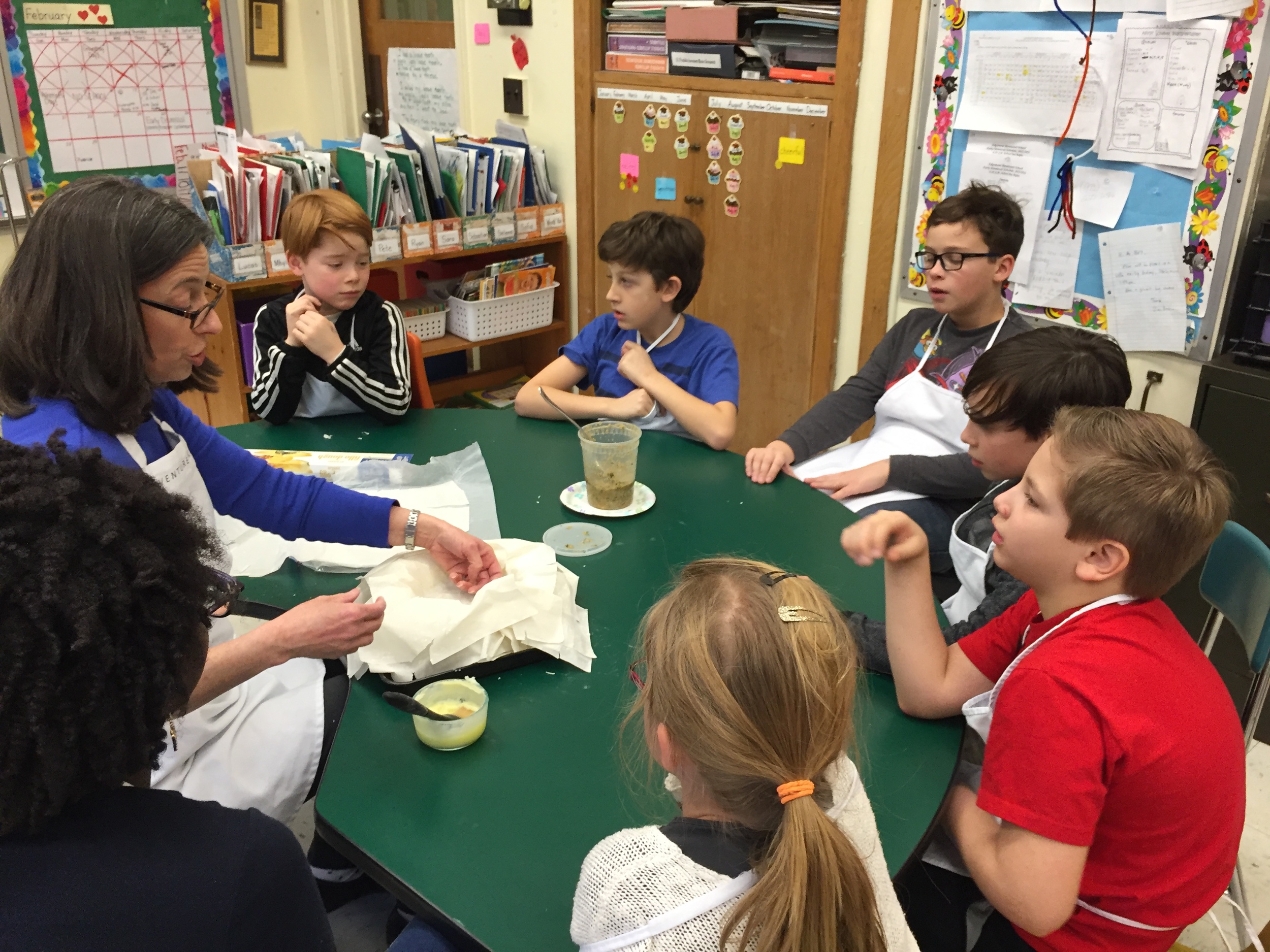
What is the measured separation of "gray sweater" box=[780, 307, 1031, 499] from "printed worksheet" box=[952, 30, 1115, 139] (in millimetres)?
754

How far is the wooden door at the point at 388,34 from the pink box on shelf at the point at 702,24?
1285mm

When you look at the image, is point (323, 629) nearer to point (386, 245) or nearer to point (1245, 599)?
point (1245, 599)

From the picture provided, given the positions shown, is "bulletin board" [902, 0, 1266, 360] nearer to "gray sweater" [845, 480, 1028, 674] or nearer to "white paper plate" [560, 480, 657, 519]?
"gray sweater" [845, 480, 1028, 674]

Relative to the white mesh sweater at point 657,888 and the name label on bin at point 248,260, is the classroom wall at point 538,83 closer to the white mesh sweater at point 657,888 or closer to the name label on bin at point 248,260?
the name label on bin at point 248,260

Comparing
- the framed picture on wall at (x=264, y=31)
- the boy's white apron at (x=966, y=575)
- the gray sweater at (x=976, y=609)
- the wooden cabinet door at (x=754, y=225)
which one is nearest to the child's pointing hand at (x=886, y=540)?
the gray sweater at (x=976, y=609)

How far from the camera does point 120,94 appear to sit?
4246 millimetres

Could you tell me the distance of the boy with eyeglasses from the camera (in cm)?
199

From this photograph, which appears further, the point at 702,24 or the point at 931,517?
the point at 702,24

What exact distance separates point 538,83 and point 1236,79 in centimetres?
257

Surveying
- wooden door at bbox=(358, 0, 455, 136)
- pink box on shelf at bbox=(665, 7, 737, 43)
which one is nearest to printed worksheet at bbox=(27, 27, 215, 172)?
wooden door at bbox=(358, 0, 455, 136)

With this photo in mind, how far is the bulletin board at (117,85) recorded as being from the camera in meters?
4.00

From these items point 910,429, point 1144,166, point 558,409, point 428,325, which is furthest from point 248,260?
point 1144,166

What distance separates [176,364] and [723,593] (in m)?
1.01

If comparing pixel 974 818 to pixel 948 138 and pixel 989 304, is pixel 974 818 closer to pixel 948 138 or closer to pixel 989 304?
pixel 989 304
